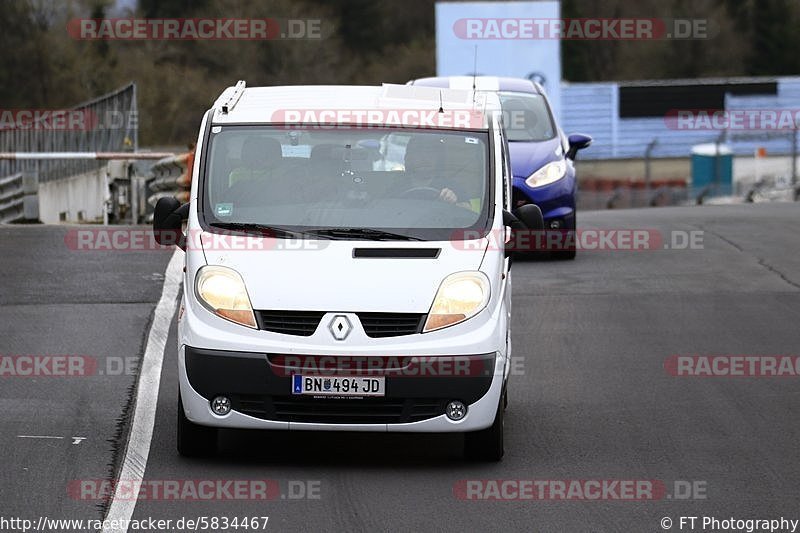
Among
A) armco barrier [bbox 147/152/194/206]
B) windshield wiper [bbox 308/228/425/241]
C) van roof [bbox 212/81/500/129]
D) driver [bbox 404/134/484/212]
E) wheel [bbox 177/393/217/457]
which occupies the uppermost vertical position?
van roof [bbox 212/81/500/129]

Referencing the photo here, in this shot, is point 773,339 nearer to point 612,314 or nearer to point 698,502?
point 612,314

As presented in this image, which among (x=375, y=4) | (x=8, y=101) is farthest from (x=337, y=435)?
(x=375, y=4)

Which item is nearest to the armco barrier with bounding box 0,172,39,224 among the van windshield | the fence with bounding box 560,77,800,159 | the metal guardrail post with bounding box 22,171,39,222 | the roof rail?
the metal guardrail post with bounding box 22,171,39,222

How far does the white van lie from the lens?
7.85m

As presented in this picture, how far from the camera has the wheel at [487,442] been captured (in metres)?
8.15

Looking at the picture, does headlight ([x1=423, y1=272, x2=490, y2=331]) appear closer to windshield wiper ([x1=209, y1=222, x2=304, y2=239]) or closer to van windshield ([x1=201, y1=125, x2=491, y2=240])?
van windshield ([x1=201, y1=125, x2=491, y2=240])

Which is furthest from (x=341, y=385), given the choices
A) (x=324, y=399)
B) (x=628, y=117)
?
(x=628, y=117)

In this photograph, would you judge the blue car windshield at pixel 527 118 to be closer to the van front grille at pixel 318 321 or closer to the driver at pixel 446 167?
the driver at pixel 446 167

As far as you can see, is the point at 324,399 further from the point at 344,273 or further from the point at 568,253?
the point at 568,253

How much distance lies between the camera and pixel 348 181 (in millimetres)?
8695

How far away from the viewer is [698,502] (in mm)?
7426

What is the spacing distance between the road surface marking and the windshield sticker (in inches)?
51.8

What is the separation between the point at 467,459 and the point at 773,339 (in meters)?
4.60

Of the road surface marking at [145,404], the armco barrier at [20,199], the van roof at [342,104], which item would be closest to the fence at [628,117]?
the armco barrier at [20,199]
